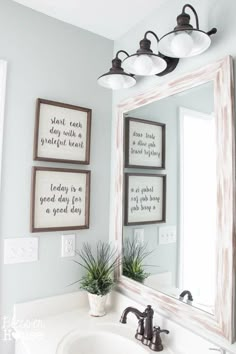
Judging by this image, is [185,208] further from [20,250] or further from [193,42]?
[20,250]

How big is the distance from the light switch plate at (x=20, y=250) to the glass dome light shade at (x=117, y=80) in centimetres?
90

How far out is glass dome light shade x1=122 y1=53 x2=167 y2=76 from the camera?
4.16ft

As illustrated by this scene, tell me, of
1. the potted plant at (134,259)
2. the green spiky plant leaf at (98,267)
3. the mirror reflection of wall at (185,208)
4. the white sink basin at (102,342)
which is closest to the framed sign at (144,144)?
the mirror reflection of wall at (185,208)

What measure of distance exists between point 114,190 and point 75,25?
999mm

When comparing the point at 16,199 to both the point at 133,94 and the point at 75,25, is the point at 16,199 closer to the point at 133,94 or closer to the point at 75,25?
the point at 133,94

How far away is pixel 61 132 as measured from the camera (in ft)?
5.13

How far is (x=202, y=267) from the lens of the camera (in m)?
1.18

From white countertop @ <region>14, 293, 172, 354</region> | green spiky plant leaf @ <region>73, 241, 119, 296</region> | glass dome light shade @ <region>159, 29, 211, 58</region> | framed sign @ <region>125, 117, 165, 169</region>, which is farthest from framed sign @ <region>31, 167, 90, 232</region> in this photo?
glass dome light shade @ <region>159, 29, 211, 58</region>

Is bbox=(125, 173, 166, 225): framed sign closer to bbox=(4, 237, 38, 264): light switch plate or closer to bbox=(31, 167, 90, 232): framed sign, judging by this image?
bbox=(31, 167, 90, 232): framed sign

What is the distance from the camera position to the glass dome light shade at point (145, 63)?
1268 mm

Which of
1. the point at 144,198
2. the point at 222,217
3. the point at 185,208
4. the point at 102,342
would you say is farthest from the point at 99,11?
the point at 102,342

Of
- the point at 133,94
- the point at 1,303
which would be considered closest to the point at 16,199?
the point at 1,303

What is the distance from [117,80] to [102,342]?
1.31m

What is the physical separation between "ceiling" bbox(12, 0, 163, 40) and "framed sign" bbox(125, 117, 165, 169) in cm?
55
